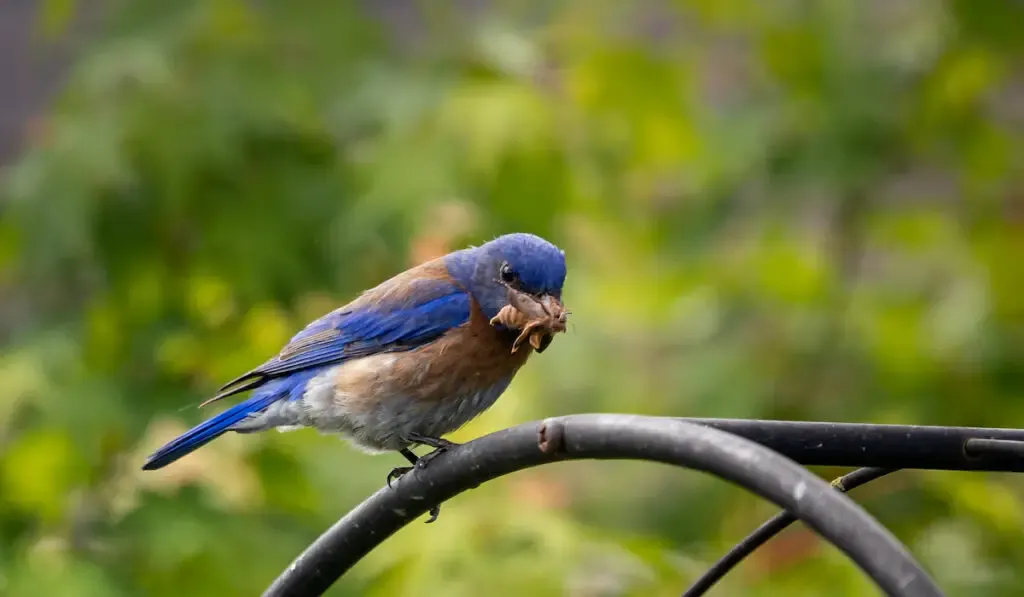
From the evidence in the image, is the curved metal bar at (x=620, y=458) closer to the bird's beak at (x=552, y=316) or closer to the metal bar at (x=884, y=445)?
the metal bar at (x=884, y=445)

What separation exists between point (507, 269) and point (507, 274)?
0.01 meters

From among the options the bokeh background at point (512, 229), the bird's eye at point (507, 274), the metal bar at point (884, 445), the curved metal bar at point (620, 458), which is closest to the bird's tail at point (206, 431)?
the bokeh background at point (512, 229)

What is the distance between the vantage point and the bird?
2645 mm

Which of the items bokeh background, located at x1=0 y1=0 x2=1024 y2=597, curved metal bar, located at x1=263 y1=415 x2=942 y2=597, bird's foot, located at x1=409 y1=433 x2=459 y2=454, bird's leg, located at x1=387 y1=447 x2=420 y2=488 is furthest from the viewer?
bokeh background, located at x1=0 y1=0 x2=1024 y2=597

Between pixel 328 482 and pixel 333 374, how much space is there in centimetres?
53

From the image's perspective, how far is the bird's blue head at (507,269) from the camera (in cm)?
254

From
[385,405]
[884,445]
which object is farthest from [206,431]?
[884,445]

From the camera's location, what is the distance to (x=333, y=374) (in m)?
2.91

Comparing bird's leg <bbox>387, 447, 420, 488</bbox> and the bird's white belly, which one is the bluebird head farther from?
bird's leg <bbox>387, 447, 420, 488</bbox>

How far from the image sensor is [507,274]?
8.77ft

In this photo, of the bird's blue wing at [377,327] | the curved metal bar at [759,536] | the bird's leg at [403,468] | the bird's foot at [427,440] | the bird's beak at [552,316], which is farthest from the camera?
the bird's blue wing at [377,327]

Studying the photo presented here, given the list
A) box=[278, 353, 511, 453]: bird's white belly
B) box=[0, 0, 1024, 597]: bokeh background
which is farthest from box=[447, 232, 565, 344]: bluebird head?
box=[0, 0, 1024, 597]: bokeh background

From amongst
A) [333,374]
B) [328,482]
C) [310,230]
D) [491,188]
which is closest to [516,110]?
[491,188]

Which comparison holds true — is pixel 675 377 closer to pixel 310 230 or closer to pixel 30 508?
pixel 310 230
